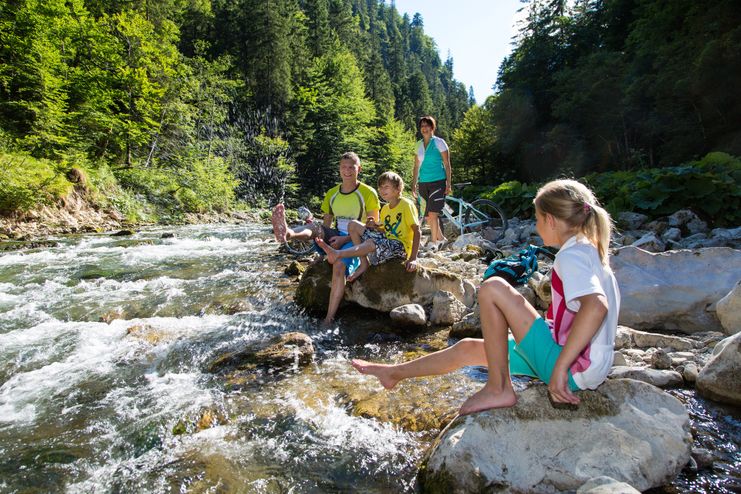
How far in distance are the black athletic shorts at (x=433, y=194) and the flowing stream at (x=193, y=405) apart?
307cm

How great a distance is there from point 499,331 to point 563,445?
0.59 metres

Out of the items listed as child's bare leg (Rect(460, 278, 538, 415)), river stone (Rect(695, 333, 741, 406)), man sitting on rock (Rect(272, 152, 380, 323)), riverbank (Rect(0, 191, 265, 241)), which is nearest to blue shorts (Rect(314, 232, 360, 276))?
man sitting on rock (Rect(272, 152, 380, 323))

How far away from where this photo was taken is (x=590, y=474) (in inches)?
74.9

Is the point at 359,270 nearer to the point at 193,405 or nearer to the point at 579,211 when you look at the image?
the point at 193,405

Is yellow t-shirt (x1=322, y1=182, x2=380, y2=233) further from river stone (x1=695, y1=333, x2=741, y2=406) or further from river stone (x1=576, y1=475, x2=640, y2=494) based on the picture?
river stone (x1=576, y1=475, x2=640, y2=494)

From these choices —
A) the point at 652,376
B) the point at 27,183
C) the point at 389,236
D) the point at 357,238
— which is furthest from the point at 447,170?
the point at 27,183

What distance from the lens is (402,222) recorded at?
510 centimetres

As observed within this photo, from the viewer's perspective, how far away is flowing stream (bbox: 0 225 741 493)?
2.29 meters

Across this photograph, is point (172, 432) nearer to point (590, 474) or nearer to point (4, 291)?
point (590, 474)

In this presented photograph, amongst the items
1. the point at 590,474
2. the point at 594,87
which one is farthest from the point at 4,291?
the point at 594,87

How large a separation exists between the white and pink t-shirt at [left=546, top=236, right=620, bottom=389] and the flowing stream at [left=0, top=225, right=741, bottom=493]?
0.70 metres

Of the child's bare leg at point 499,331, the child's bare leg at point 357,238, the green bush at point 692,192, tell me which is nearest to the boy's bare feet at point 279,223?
the child's bare leg at point 357,238

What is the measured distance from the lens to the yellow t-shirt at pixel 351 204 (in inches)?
210

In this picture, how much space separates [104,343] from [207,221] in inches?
671
